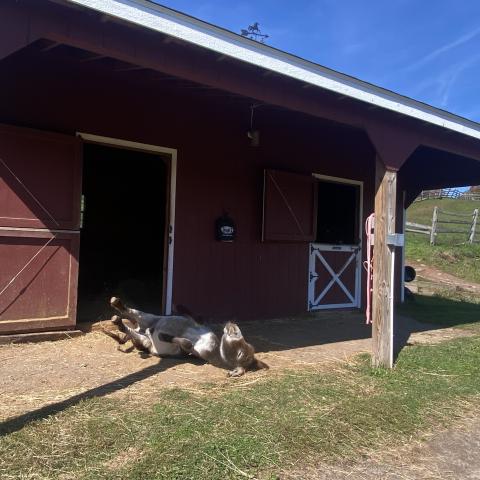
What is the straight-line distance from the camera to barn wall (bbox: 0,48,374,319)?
556 centimetres

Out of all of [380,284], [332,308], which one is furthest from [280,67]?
[332,308]

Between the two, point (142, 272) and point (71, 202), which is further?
point (142, 272)

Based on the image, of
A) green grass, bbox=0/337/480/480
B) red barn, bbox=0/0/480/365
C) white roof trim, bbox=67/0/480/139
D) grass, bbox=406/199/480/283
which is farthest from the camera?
grass, bbox=406/199/480/283

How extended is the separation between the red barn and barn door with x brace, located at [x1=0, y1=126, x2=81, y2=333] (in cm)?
1

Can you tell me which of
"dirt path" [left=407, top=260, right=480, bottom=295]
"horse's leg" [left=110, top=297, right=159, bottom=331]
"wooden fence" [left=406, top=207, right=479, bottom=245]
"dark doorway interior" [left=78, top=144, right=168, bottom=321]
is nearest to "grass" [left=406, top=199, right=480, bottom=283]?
"wooden fence" [left=406, top=207, right=479, bottom=245]

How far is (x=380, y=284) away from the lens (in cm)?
519

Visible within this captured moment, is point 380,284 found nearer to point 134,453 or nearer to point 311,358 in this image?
point 311,358

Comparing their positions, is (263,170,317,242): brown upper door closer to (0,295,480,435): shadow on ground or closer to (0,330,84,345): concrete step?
(0,295,480,435): shadow on ground

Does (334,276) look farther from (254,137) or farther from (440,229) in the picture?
(440,229)

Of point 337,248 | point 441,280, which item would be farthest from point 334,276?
point 441,280

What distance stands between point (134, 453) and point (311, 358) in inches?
112

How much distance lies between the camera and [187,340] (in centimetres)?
479

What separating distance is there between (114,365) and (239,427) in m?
1.69

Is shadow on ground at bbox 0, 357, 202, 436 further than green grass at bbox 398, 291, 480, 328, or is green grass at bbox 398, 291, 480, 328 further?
green grass at bbox 398, 291, 480, 328
